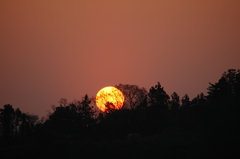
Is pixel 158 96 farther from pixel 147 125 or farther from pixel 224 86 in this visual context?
pixel 224 86

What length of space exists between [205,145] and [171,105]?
47699 millimetres

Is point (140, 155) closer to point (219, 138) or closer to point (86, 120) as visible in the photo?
point (219, 138)

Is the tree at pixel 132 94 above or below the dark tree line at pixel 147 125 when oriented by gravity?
above

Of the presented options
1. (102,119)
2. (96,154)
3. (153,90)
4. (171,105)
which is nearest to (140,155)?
(96,154)

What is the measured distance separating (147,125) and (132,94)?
13.7 m

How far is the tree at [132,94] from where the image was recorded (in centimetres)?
6951

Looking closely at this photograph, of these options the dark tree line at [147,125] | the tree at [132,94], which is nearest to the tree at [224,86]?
the dark tree line at [147,125]

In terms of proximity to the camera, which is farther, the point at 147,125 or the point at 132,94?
the point at 132,94

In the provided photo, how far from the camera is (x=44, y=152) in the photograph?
4191 cm

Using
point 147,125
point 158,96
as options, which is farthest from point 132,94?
point 147,125

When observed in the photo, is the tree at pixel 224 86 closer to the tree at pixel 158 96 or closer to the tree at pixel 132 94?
the tree at pixel 158 96

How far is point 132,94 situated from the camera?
232 feet

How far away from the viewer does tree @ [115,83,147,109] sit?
2736 inches

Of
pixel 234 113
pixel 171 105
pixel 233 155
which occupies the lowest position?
pixel 233 155
